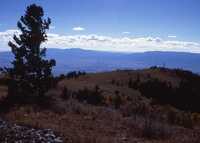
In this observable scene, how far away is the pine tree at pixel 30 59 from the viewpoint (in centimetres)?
2478

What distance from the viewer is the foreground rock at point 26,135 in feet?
42.1

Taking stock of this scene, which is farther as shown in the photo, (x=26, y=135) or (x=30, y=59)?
(x=30, y=59)

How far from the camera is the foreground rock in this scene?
1283cm

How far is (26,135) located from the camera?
44.0ft

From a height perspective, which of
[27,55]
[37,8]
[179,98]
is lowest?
[179,98]

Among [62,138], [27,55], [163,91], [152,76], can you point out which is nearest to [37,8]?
[27,55]

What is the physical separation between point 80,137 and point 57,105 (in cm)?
922

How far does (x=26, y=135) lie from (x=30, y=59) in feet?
39.6

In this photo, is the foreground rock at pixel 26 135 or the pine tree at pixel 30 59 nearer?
the foreground rock at pixel 26 135

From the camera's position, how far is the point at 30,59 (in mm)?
24922

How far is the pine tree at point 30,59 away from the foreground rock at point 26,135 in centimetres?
1022

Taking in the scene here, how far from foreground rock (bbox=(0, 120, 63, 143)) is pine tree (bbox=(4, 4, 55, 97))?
10216 millimetres

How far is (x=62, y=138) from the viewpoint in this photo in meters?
13.4

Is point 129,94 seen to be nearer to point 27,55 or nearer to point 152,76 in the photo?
point 152,76
